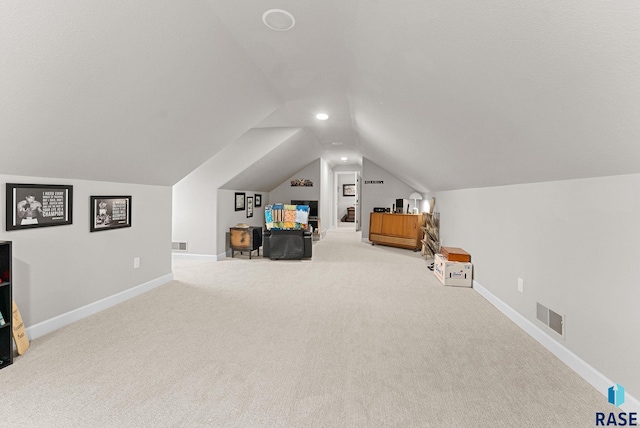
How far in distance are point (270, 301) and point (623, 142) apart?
3560mm

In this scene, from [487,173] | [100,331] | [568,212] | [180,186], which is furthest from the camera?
[180,186]

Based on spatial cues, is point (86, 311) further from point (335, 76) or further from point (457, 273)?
point (457, 273)

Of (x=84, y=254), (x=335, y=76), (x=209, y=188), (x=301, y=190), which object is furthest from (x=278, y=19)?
(x=301, y=190)

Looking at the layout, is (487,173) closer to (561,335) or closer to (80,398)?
(561,335)

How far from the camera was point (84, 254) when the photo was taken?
356cm

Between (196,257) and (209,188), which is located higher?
(209,188)

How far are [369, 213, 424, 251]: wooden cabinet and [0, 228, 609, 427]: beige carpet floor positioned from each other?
4.13 m

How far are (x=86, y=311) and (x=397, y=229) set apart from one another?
22.6 ft

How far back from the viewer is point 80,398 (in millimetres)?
2070

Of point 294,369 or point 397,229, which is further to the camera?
point 397,229

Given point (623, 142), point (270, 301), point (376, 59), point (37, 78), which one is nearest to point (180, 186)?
point (270, 301)

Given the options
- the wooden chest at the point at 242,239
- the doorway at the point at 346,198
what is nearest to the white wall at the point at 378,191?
the wooden chest at the point at 242,239

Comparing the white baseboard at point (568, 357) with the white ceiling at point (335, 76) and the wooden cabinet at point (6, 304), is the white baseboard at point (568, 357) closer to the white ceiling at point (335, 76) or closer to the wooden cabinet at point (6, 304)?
the white ceiling at point (335, 76)

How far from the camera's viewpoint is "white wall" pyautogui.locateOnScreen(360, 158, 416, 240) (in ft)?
32.8
